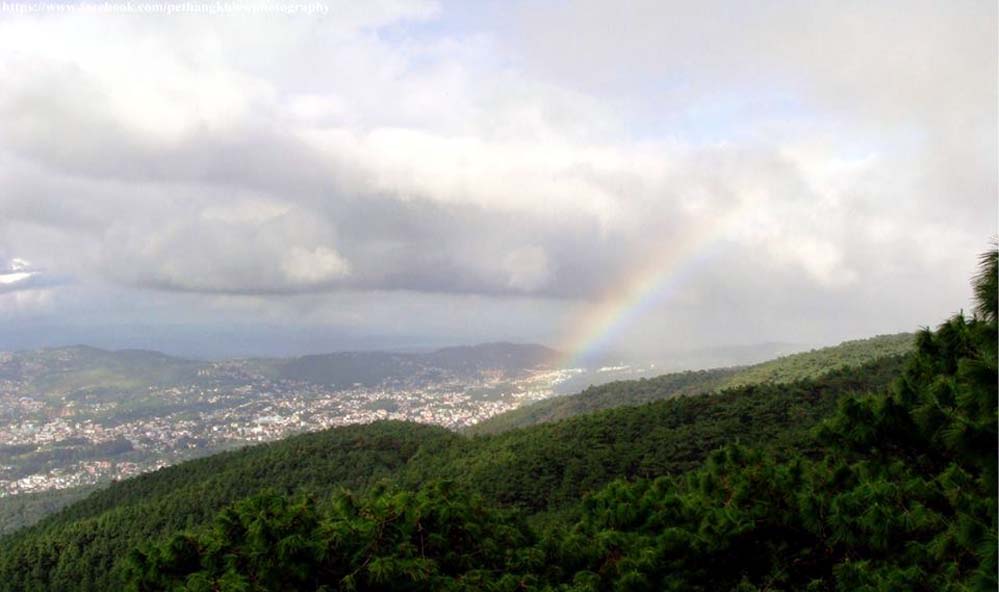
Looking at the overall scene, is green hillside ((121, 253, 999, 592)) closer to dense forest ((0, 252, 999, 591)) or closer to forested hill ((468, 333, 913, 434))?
dense forest ((0, 252, 999, 591))

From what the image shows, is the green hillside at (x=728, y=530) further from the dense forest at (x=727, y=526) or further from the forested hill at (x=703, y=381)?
the forested hill at (x=703, y=381)

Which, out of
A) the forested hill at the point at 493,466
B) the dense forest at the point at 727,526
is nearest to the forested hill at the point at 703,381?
the forested hill at the point at 493,466

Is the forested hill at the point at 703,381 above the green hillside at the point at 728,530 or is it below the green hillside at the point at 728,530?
below

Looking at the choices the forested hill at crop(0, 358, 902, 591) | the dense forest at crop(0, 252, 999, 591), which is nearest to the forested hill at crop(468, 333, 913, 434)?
the forested hill at crop(0, 358, 902, 591)

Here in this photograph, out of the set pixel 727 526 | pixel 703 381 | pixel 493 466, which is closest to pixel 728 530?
pixel 727 526

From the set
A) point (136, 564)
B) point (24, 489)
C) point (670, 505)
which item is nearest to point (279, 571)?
point (136, 564)

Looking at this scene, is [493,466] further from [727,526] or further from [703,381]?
[703,381]
